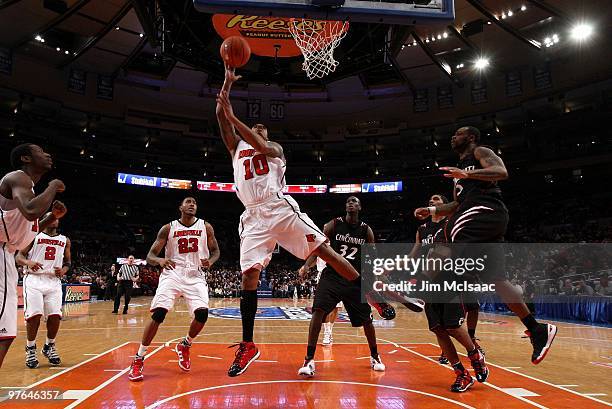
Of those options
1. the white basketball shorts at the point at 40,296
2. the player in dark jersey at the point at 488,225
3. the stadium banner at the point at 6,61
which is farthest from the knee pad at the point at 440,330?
the stadium banner at the point at 6,61

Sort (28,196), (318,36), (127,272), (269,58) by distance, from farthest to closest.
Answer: (269,58) < (127,272) < (318,36) < (28,196)

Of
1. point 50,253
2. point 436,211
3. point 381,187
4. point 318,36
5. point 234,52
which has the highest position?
point 381,187

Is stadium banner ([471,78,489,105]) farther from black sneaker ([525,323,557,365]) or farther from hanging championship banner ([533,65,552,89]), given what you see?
black sneaker ([525,323,557,365])

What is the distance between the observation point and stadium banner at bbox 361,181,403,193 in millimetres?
31769

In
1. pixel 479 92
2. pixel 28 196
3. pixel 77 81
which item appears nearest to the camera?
pixel 28 196

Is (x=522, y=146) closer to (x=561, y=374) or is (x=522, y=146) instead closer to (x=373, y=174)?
(x=373, y=174)

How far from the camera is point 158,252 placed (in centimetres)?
589

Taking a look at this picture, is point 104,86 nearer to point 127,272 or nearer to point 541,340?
point 127,272

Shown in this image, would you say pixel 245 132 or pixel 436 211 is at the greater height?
pixel 245 132

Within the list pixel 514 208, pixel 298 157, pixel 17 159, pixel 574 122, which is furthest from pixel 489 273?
pixel 298 157

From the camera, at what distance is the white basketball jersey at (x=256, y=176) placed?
4480 millimetres

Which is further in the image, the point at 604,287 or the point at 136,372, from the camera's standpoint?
the point at 604,287

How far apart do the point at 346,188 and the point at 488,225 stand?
28731mm

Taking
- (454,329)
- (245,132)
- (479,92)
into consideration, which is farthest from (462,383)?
(479,92)
